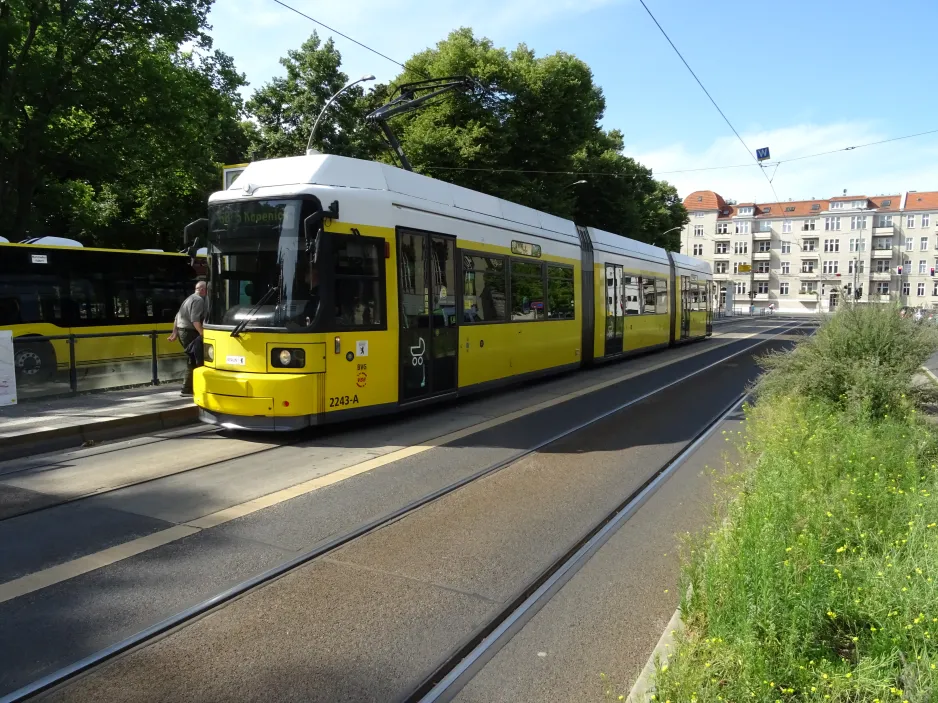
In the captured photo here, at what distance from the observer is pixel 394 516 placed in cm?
547

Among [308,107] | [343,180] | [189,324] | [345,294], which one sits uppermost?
[308,107]

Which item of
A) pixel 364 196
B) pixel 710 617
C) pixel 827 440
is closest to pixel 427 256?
pixel 364 196

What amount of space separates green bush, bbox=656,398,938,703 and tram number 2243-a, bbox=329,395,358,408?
4.85m

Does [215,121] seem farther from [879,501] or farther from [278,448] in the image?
[879,501]

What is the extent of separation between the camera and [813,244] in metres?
92.1

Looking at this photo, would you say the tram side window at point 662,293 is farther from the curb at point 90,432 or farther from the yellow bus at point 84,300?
the curb at point 90,432

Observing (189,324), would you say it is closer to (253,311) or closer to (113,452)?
(253,311)

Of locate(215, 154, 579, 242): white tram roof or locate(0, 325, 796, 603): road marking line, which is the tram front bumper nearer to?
locate(0, 325, 796, 603): road marking line

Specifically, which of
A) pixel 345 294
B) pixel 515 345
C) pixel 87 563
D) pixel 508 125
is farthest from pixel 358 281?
pixel 508 125

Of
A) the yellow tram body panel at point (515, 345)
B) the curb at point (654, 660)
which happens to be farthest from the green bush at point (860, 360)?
the curb at point (654, 660)

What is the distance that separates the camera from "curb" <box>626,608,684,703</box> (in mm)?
2855

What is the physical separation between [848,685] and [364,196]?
24.0ft

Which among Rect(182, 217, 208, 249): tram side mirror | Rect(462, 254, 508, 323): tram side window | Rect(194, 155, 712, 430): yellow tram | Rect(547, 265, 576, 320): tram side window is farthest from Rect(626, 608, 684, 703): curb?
Rect(547, 265, 576, 320): tram side window

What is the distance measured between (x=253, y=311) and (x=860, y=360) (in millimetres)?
7264
